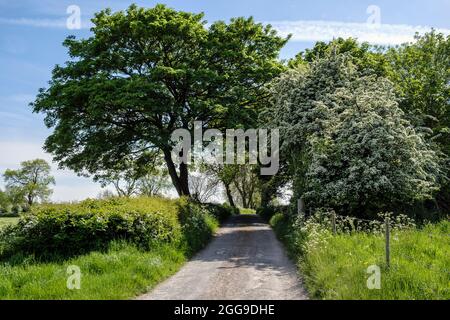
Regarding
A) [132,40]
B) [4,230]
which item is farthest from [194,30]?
[4,230]

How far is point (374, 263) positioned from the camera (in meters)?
9.96

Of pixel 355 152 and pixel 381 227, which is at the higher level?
pixel 355 152

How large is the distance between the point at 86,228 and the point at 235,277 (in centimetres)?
530

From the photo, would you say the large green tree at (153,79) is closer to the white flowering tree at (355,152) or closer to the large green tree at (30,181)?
the white flowering tree at (355,152)

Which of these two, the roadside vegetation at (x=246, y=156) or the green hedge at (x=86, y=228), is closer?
the roadside vegetation at (x=246, y=156)

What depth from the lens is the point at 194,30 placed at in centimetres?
2734

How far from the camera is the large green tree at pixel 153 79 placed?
83.9 feet

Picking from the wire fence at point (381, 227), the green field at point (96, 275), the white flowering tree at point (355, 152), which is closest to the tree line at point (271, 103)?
the white flowering tree at point (355, 152)

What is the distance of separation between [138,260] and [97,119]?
57.5ft

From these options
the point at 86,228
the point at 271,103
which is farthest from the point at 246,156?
the point at 86,228

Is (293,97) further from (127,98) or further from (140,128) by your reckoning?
(140,128)

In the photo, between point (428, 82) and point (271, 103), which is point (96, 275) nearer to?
point (271, 103)

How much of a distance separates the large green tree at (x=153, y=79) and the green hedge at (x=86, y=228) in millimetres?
10651

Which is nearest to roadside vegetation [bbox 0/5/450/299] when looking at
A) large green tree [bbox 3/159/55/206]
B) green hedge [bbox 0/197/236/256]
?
green hedge [bbox 0/197/236/256]
